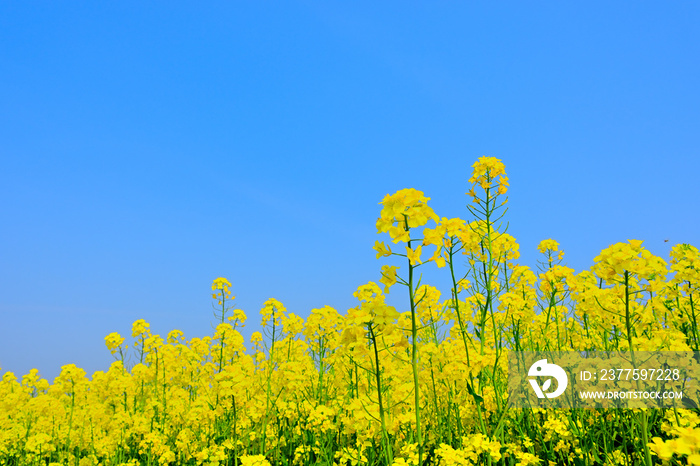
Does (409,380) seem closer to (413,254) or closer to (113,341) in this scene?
(413,254)

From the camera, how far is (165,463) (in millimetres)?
4695

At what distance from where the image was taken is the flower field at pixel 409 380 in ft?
8.57

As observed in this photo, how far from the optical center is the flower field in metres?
2.61

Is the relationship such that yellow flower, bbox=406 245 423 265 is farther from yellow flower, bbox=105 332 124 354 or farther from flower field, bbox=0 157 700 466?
yellow flower, bbox=105 332 124 354

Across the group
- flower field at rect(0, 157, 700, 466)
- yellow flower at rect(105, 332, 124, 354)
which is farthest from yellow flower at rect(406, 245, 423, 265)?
yellow flower at rect(105, 332, 124, 354)

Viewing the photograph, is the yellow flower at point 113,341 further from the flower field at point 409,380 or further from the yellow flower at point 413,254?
the yellow flower at point 413,254

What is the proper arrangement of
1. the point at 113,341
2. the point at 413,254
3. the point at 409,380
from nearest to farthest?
1. the point at 413,254
2. the point at 409,380
3. the point at 113,341

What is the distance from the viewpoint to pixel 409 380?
380 centimetres

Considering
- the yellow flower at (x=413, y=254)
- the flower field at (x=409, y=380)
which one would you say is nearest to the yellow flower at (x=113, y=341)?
the flower field at (x=409, y=380)

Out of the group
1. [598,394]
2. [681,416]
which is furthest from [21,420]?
[681,416]

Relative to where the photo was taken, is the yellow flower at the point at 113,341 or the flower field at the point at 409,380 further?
the yellow flower at the point at 113,341

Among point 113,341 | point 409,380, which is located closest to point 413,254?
point 409,380

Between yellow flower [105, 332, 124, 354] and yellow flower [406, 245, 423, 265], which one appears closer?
yellow flower [406, 245, 423, 265]

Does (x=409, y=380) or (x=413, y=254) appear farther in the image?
(x=409, y=380)
